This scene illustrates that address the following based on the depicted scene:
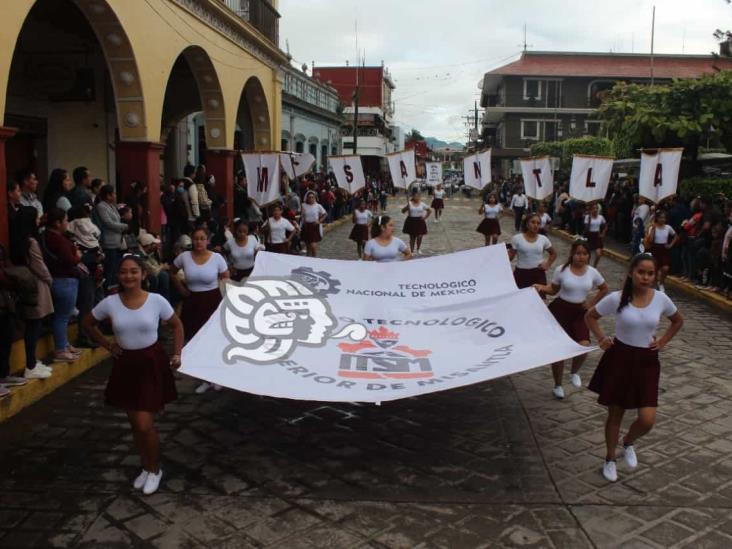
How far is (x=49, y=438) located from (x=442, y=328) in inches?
142

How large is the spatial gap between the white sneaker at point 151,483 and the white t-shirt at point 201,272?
8.10ft

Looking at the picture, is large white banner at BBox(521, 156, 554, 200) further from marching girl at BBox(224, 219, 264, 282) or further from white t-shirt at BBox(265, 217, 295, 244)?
marching girl at BBox(224, 219, 264, 282)

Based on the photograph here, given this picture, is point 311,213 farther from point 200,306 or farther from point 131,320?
point 131,320

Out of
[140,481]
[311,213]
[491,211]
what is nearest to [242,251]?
[140,481]

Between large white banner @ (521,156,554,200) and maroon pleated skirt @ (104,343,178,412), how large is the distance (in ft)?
48.7

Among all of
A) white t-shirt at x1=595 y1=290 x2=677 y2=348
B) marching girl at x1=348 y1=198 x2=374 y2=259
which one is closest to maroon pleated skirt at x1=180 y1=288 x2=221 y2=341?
white t-shirt at x1=595 y1=290 x2=677 y2=348

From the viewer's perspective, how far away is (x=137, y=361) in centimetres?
522

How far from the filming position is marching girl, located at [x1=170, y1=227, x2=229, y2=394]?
741cm

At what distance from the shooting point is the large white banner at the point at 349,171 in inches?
762

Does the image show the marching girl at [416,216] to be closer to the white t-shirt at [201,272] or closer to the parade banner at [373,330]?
the parade banner at [373,330]

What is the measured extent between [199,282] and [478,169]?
14398 millimetres

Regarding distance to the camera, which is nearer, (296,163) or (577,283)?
(577,283)

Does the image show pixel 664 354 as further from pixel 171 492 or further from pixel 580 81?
pixel 580 81

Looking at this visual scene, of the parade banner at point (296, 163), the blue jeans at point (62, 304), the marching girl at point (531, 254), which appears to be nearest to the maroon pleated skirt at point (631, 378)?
→ the marching girl at point (531, 254)
